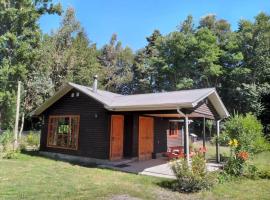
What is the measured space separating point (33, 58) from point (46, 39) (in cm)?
319

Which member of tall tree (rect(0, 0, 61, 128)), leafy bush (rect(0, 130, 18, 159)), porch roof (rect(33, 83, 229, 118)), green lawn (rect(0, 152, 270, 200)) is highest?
tall tree (rect(0, 0, 61, 128))

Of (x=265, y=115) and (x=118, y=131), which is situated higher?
(x=265, y=115)

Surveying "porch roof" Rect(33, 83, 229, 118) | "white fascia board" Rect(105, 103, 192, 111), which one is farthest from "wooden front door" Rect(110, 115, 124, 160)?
"white fascia board" Rect(105, 103, 192, 111)

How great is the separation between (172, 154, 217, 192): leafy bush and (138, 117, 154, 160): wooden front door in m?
5.53

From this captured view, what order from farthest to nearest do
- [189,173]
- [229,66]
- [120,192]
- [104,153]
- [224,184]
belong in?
[229,66] < [104,153] < [224,184] < [189,173] < [120,192]

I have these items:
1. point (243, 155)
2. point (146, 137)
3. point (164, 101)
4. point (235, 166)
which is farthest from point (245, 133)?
point (146, 137)

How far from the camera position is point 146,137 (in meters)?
14.3

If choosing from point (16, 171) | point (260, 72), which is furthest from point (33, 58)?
point (260, 72)

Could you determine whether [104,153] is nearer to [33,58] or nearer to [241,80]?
[33,58]

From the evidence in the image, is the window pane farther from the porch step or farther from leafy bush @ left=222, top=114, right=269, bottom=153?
leafy bush @ left=222, top=114, right=269, bottom=153

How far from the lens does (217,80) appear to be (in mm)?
33000

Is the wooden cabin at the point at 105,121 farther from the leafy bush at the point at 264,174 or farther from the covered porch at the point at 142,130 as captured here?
the leafy bush at the point at 264,174

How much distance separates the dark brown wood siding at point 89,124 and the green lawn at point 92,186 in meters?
2.46

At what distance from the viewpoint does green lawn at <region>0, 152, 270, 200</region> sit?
6871 mm
